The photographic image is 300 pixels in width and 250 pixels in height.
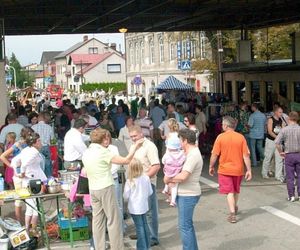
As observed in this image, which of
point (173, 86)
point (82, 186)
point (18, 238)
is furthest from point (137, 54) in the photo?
point (82, 186)

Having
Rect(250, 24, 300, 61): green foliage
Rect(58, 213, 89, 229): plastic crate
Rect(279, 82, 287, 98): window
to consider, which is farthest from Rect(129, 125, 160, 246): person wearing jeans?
Rect(250, 24, 300, 61): green foliage

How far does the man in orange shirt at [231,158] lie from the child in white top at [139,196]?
6.60 feet

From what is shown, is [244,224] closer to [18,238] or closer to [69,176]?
[69,176]

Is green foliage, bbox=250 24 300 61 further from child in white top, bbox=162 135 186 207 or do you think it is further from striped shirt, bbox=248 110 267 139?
child in white top, bbox=162 135 186 207

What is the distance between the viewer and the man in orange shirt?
967 centimetres

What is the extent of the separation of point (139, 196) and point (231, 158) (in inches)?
91.5

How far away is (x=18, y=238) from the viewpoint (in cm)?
869

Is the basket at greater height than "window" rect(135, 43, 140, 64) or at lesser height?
lesser

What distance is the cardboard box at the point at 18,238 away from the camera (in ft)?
28.4

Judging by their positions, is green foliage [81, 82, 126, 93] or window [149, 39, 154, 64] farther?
green foliage [81, 82, 126, 93]

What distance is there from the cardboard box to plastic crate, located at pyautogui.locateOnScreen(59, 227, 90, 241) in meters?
0.63

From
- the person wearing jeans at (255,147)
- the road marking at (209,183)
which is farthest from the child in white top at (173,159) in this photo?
the person wearing jeans at (255,147)

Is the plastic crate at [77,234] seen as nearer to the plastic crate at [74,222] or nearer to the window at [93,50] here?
the plastic crate at [74,222]

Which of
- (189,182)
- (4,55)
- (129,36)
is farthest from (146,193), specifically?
(129,36)
